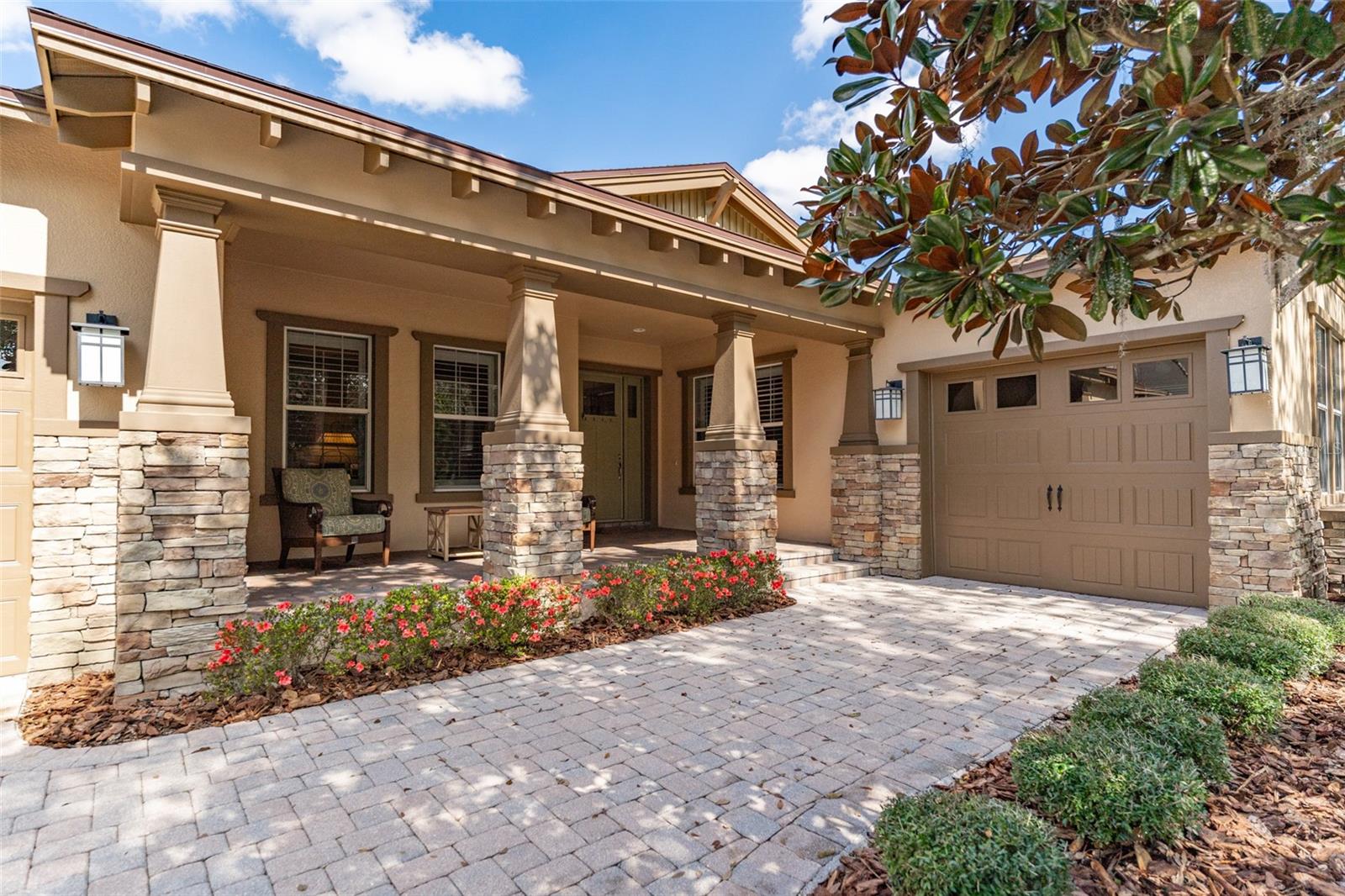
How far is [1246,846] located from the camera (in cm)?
223

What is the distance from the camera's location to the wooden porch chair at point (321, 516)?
6.26 meters

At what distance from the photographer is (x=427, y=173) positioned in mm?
4746

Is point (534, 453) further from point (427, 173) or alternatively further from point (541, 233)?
point (427, 173)

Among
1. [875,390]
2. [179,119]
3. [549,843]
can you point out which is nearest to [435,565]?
[179,119]

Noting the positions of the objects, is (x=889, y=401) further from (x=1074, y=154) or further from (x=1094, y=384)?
(x=1074, y=154)

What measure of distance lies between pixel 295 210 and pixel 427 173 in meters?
0.93

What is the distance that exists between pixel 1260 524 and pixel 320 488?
844 cm

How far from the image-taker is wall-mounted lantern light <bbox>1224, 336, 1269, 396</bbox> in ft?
17.8

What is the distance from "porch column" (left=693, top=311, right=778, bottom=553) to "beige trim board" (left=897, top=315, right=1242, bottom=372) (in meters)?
2.24

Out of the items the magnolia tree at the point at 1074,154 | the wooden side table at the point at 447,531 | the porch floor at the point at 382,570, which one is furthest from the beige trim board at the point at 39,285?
the magnolia tree at the point at 1074,154

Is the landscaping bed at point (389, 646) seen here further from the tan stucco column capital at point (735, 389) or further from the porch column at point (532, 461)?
the tan stucco column capital at point (735, 389)

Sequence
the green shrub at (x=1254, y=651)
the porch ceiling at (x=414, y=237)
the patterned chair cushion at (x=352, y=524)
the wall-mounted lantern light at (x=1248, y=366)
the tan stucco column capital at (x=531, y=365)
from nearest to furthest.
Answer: the green shrub at (x=1254, y=651) < the porch ceiling at (x=414, y=237) < the tan stucco column capital at (x=531, y=365) < the wall-mounted lantern light at (x=1248, y=366) < the patterned chair cushion at (x=352, y=524)

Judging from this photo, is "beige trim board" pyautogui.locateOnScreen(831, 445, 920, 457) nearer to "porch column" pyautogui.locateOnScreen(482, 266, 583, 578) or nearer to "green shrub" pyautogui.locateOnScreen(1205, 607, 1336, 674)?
"green shrub" pyautogui.locateOnScreen(1205, 607, 1336, 674)

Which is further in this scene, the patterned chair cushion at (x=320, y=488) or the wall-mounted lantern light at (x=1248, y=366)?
the patterned chair cushion at (x=320, y=488)
